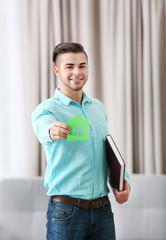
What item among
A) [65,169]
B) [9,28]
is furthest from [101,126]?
[9,28]

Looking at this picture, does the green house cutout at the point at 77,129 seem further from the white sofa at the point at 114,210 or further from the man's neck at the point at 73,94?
the white sofa at the point at 114,210

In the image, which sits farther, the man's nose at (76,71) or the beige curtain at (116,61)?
the beige curtain at (116,61)

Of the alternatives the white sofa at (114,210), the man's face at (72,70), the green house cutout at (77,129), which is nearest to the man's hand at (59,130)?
the green house cutout at (77,129)

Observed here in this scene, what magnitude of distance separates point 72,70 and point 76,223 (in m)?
0.61

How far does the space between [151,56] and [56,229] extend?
5.02 feet

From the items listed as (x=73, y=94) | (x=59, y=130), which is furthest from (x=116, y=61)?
(x=59, y=130)

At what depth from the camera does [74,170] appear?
111 cm

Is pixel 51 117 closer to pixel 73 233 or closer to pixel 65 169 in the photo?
pixel 65 169

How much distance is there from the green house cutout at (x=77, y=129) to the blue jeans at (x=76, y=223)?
0.30 m

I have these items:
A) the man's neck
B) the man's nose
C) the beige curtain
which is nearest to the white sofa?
the beige curtain

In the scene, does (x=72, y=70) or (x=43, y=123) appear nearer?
(x=43, y=123)

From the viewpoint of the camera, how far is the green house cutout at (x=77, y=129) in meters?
0.95

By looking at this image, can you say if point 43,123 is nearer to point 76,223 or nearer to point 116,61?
point 76,223

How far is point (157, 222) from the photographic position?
1919 millimetres
